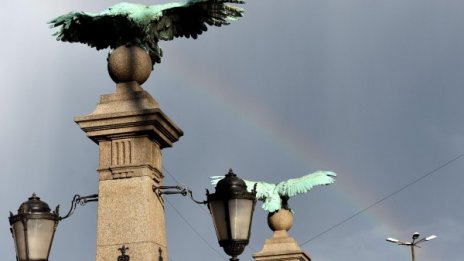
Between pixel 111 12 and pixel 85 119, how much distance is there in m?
1.25

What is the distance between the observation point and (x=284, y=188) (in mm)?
18266

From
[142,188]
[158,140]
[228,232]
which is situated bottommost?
[228,232]

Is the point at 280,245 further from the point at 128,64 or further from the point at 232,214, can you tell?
the point at 232,214

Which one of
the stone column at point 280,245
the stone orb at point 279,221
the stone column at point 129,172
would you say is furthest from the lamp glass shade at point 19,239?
the stone orb at point 279,221

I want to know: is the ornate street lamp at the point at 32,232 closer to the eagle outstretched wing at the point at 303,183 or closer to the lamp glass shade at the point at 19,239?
the lamp glass shade at the point at 19,239

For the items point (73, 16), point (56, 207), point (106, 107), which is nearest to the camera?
point (56, 207)

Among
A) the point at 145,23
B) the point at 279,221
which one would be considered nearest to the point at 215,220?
the point at 145,23

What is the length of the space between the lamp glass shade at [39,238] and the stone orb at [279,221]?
926 centimetres

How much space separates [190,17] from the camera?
9.90 metres

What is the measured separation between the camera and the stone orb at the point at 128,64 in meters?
9.43

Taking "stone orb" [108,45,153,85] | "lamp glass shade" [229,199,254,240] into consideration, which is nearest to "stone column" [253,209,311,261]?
"stone orb" [108,45,153,85]

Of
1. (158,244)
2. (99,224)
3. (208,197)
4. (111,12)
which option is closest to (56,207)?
(99,224)

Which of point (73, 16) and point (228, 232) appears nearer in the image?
point (228, 232)

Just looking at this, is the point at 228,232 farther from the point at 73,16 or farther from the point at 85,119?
the point at 73,16
